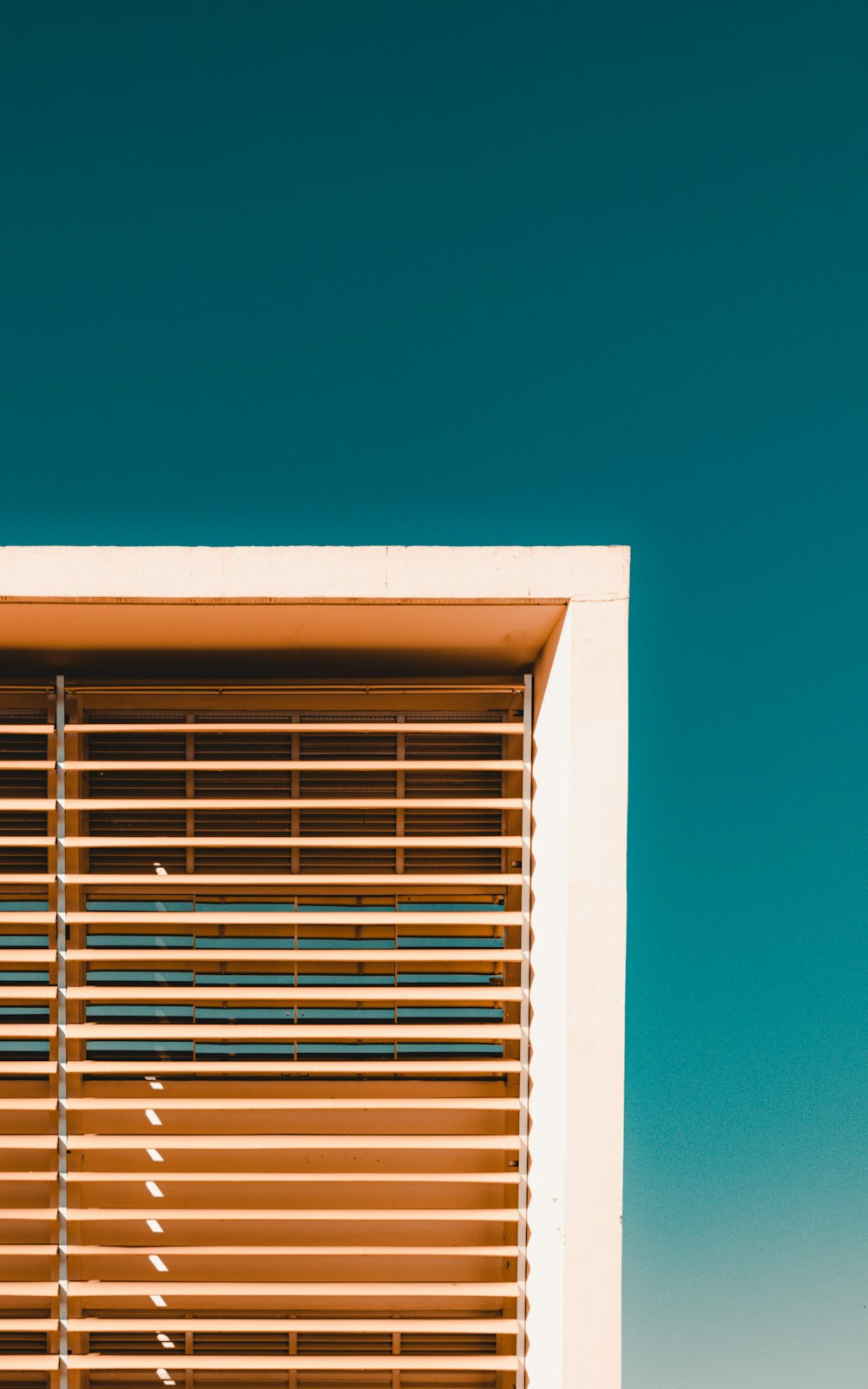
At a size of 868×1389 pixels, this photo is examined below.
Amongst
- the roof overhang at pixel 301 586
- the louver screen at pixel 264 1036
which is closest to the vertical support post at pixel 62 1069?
the louver screen at pixel 264 1036

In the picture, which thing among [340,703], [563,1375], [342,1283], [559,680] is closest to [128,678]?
[340,703]

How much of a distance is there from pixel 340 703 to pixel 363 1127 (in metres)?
2.10

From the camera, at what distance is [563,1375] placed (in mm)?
3434

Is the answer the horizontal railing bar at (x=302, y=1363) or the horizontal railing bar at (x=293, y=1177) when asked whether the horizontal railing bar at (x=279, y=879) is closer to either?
the horizontal railing bar at (x=293, y=1177)

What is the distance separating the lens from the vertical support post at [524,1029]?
12.7ft

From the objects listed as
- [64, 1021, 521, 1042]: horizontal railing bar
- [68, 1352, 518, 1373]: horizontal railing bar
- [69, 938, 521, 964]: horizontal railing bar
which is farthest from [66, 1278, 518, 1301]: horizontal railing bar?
[69, 938, 521, 964]: horizontal railing bar

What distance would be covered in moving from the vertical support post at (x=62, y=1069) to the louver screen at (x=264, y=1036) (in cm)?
1

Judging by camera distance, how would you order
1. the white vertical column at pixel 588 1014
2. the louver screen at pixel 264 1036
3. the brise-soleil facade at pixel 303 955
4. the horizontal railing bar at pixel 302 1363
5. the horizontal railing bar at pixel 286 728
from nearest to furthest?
the white vertical column at pixel 588 1014 < the brise-soleil facade at pixel 303 955 < the horizontal railing bar at pixel 302 1363 < the louver screen at pixel 264 1036 < the horizontal railing bar at pixel 286 728

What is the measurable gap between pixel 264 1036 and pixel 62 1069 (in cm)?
96

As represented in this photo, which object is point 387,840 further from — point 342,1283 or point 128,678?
point 342,1283

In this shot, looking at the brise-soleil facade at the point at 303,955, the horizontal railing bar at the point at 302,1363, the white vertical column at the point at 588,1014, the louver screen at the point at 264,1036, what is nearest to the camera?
the white vertical column at the point at 588,1014

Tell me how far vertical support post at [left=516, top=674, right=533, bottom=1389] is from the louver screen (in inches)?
0.8

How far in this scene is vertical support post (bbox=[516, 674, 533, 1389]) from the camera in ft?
12.7

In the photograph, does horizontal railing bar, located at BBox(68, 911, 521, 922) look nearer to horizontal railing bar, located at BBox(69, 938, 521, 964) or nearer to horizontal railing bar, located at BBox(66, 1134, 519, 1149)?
horizontal railing bar, located at BBox(69, 938, 521, 964)
